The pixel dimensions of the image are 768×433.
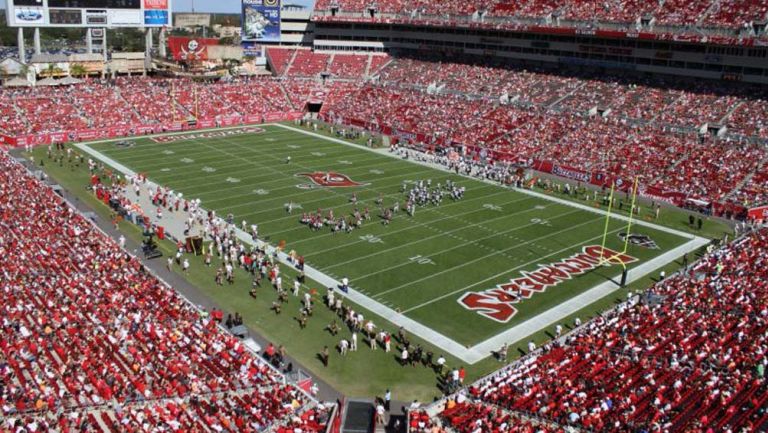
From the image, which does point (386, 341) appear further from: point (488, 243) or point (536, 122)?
point (536, 122)

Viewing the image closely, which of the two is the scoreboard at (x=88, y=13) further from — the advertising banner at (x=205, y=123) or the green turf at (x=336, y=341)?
the green turf at (x=336, y=341)

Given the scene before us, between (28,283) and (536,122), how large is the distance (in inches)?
1511

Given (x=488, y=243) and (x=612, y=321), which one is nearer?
(x=612, y=321)

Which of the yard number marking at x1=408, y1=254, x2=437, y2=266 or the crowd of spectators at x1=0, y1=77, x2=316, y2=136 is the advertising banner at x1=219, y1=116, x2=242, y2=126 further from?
the yard number marking at x1=408, y1=254, x2=437, y2=266

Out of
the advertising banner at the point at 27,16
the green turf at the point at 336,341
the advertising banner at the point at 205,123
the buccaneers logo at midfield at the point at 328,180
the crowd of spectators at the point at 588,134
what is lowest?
the green turf at the point at 336,341

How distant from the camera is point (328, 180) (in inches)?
1572

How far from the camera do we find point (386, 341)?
20.7 m

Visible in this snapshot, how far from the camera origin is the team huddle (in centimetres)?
3161

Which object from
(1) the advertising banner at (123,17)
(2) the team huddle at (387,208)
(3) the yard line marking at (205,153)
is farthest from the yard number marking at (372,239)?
(1) the advertising banner at (123,17)

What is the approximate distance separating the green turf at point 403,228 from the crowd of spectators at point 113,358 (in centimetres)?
722

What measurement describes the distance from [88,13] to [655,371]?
56.9m

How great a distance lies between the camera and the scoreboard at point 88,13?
5588cm

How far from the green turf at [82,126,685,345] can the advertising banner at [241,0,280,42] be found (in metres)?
29.9

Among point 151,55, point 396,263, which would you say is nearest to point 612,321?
point 396,263
